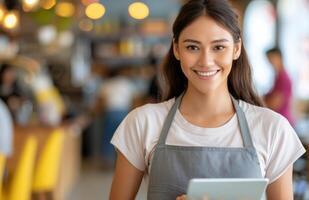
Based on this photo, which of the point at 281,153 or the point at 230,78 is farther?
the point at 230,78

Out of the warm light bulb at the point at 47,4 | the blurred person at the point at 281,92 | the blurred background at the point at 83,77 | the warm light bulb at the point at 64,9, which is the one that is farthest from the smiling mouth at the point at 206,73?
the warm light bulb at the point at 64,9

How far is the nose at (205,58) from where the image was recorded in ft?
5.78

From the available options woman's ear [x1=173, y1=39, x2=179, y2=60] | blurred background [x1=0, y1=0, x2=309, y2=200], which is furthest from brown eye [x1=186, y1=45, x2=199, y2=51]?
blurred background [x1=0, y1=0, x2=309, y2=200]

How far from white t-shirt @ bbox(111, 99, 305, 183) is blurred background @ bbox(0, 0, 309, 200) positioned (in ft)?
2.51

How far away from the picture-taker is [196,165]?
5.93 ft

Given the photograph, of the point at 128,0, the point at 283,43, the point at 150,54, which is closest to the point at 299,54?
the point at 283,43

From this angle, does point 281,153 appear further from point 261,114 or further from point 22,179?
point 22,179

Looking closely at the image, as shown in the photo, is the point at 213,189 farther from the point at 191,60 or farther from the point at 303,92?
the point at 303,92

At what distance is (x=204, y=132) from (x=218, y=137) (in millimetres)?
47

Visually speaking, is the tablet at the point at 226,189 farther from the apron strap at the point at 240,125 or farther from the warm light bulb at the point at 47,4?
the warm light bulb at the point at 47,4

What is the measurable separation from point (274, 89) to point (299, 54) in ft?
16.9

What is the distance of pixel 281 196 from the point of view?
6.09 ft

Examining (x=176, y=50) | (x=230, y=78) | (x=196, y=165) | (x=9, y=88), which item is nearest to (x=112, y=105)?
(x=9, y=88)

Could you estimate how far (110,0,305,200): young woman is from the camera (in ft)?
5.90
